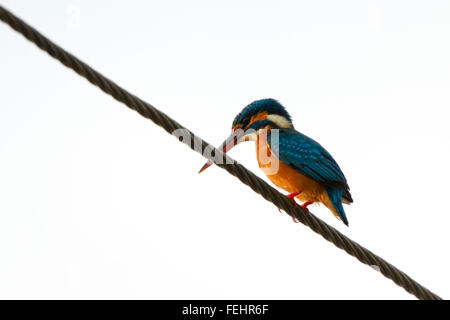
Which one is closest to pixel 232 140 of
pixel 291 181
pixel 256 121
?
pixel 256 121

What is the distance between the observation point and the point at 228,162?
2.53 m

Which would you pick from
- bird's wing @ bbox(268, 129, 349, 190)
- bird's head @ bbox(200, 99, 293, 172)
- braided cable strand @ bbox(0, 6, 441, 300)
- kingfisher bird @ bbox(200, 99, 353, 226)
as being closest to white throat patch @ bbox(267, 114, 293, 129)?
bird's head @ bbox(200, 99, 293, 172)

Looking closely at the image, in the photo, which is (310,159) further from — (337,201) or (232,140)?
(232,140)

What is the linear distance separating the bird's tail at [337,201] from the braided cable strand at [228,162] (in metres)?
0.50

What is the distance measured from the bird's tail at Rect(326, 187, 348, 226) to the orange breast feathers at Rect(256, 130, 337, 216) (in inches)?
1.1

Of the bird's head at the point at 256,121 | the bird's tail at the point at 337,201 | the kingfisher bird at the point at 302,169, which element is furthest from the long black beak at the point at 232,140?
the bird's tail at the point at 337,201

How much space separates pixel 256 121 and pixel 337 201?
1224mm

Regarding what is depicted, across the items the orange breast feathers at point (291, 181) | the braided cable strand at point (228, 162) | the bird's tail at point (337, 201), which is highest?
the orange breast feathers at point (291, 181)

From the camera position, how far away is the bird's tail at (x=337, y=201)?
3445mm

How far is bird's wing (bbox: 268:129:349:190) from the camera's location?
365 cm

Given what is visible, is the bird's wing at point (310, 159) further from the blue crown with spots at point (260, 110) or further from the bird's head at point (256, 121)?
the blue crown with spots at point (260, 110)

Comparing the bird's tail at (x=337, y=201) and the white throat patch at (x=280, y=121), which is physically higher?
the white throat patch at (x=280, y=121)
